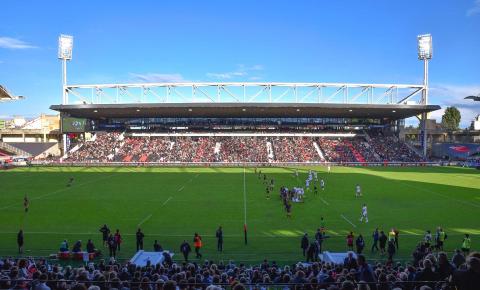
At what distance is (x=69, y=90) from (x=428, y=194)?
2761 inches

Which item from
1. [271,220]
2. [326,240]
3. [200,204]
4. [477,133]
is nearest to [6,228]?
[200,204]

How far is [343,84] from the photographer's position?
78.7 m

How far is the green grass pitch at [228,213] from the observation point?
20.2m

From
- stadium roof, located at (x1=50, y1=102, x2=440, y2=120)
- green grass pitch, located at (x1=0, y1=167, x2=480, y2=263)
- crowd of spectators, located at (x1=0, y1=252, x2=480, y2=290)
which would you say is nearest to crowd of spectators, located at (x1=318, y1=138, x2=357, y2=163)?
stadium roof, located at (x1=50, y1=102, x2=440, y2=120)

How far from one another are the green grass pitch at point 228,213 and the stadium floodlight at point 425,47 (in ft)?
141

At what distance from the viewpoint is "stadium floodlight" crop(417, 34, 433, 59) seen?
80938 mm

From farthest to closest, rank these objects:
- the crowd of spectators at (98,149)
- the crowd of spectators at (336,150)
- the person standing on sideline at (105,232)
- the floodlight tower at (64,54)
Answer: the floodlight tower at (64,54), the crowd of spectators at (98,149), the crowd of spectators at (336,150), the person standing on sideline at (105,232)

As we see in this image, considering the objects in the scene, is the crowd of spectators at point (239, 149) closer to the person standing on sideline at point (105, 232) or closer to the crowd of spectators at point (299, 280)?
the person standing on sideline at point (105, 232)

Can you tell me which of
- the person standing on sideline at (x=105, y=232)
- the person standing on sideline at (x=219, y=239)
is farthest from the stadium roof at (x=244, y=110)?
the person standing on sideline at (x=219, y=239)

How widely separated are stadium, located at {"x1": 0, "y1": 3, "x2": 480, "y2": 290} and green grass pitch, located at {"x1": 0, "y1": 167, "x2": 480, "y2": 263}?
136mm

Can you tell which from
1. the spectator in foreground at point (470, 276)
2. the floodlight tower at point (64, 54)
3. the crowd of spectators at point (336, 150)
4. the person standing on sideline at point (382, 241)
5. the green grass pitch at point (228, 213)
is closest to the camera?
the spectator in foreground at point (470, 276)

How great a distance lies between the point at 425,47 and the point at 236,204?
66710mm

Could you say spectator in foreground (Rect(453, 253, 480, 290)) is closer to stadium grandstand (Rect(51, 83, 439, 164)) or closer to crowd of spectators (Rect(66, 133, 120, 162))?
stadium grandstand (Rect(51, 83, 439, 164))

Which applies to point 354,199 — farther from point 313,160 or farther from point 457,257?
point 313,160
